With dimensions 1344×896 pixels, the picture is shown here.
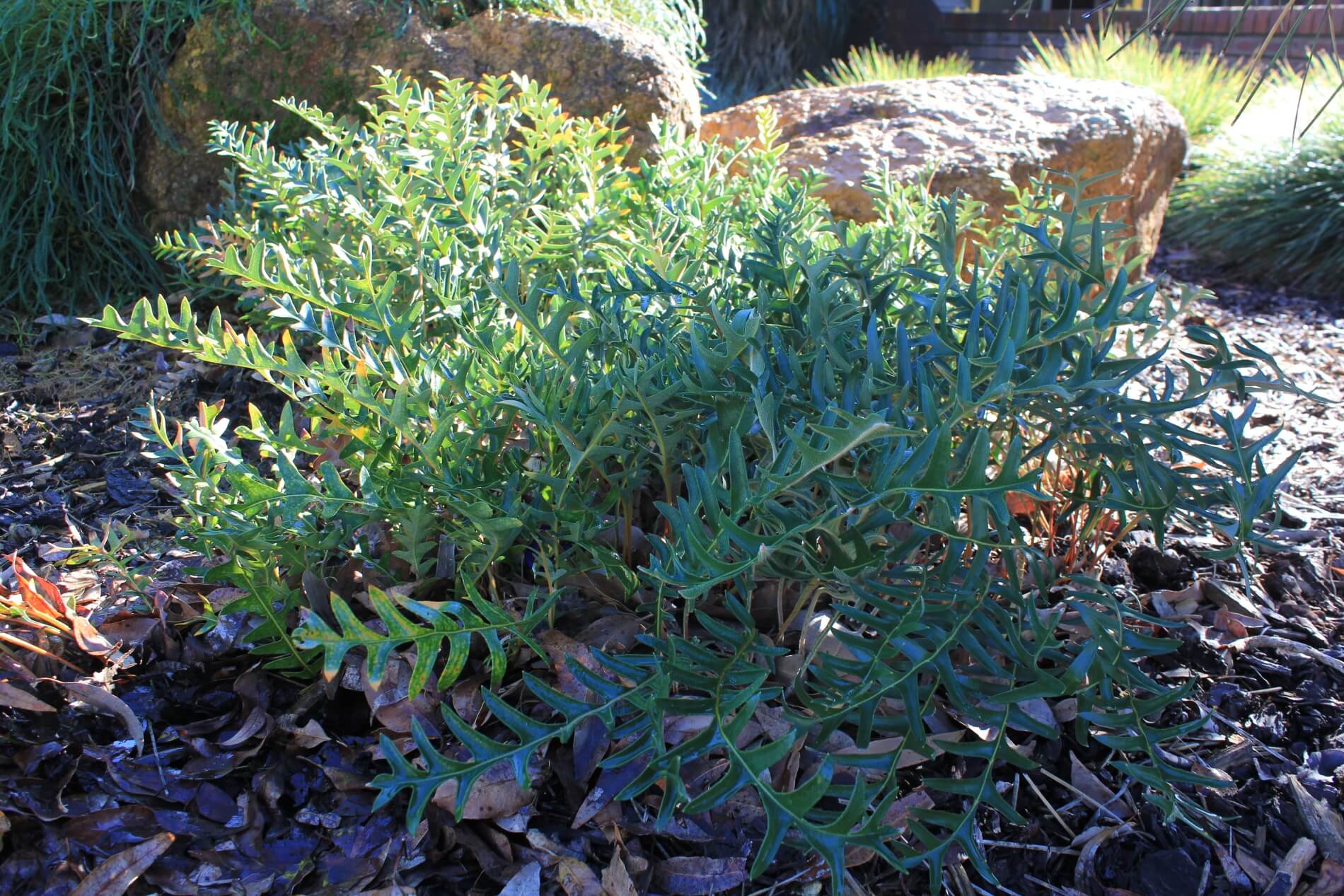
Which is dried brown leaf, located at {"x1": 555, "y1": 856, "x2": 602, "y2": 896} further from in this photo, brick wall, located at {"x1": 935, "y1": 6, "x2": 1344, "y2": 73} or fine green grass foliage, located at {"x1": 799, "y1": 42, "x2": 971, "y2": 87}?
brick wall, located at {"x1": 935, "y1": 6, "x2": 1344, "y2": 73}

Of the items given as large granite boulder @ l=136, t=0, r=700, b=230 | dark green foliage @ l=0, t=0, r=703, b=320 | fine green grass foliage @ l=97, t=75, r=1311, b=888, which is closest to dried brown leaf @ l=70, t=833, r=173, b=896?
fine green grass foliage @ l=97, t=75, r=1311, b=888

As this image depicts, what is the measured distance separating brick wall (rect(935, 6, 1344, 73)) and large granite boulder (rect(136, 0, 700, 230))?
762cm

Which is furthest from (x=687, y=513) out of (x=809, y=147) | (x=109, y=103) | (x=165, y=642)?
(x=109, y=103)

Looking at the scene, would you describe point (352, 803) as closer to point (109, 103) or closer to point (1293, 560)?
point (1293, 560)

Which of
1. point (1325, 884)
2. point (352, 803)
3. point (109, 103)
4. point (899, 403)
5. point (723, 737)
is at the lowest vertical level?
point (1325, 884)

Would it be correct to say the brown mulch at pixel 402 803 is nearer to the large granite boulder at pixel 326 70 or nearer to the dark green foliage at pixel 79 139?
the dark green foliage at pixel 79 139

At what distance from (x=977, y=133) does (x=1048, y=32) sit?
346 inches

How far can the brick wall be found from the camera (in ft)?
31.2

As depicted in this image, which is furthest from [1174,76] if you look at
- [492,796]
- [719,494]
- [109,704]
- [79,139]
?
[109,704]

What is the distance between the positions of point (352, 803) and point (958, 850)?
0.83m

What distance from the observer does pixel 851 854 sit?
4.56 feet

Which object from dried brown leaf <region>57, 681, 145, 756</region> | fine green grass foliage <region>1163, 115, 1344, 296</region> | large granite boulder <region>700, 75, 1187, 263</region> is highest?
large granite boulder <region>700, 75, 1187, 263</region>

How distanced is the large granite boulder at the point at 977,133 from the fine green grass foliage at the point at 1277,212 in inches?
55.0

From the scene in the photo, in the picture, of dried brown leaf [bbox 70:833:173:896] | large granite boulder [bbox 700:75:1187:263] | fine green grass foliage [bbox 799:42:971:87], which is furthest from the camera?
fine green grass foliage [bbox 799:42:971:87]
